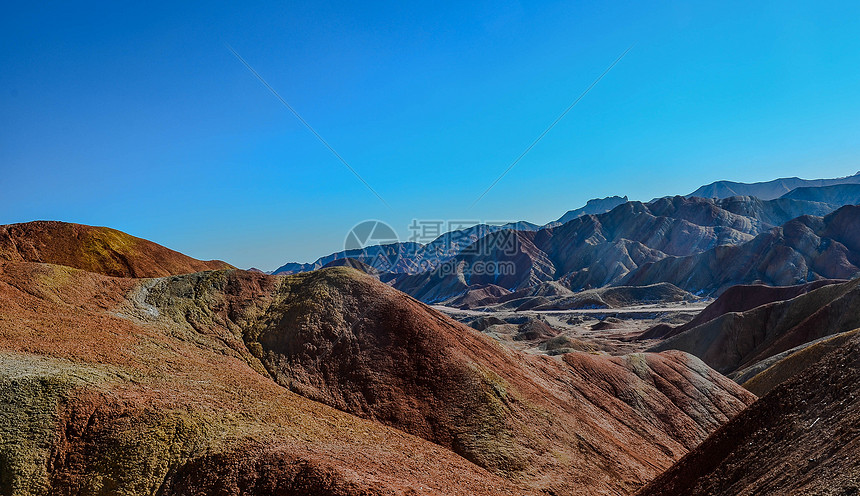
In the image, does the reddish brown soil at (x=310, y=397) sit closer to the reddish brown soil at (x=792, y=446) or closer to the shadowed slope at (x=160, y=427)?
the shadowed slope at (x=160, y=427)

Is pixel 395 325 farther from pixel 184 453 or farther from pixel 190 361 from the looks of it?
pixel 184 453

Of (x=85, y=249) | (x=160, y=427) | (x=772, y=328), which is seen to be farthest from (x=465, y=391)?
(x=772, y=328)

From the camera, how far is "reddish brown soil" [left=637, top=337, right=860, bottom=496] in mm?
11484

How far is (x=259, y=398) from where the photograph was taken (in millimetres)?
19594

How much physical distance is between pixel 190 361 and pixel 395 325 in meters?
10.6

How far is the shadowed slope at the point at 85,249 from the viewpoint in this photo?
36562 millimetres

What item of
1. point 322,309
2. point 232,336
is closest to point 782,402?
point 322,309

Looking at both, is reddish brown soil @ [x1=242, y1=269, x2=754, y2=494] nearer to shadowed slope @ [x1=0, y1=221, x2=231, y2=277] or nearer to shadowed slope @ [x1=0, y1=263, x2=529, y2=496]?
shadowed slope @ [x1=0, y1=263, x2=529, y2=496]

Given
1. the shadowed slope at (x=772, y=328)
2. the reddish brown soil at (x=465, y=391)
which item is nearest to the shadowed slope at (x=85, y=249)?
the reddish brown soil at (x=465, y=391)

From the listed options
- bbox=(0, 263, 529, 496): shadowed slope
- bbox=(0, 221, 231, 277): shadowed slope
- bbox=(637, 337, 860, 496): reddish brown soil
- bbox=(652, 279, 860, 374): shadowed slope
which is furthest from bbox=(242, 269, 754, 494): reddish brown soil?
bbox=(652, 279, 860, 374): shadowed slope

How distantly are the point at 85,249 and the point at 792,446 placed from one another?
46.3 meters

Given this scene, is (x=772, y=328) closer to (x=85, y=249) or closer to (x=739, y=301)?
(x=739, y=301)

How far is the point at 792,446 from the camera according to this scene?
542 inches

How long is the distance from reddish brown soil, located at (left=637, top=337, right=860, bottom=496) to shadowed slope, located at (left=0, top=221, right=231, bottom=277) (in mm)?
40331
